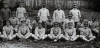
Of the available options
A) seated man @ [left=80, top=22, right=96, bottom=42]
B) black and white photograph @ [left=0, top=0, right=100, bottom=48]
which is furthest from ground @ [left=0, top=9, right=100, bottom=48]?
seated man @ [left=80, top=22, right=96, bottom=42]

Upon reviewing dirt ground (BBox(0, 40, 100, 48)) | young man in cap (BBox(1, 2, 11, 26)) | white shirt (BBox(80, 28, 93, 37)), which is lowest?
dirt ground (BBox(0, 40, 100, 48))

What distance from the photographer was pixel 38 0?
51.2 feet

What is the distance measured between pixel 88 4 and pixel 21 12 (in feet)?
16.9

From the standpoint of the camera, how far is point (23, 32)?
1180 centimetres

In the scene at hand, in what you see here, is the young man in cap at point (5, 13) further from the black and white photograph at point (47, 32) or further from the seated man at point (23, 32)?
the seated man at point (23, 32)

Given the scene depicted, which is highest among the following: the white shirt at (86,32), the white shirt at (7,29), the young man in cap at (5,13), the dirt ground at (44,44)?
the young man in cap at (5,13)

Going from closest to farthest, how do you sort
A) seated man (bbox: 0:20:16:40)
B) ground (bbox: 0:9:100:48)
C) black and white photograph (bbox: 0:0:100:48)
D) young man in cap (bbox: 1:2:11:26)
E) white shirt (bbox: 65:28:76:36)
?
ground (bbox: 0:9:100:48)
black and white photograph (bbox: 0:0:100:48)
seated man (bbox: 0:20:16:40)
white shirt (bbox: 65:28:76:36)
young man in cap (bbox: 1:2:11:26)

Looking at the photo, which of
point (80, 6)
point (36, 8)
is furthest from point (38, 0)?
point (80, 6)

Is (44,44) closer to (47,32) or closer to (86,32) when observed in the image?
(47,32)

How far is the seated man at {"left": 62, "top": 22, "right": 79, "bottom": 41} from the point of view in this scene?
11432mm

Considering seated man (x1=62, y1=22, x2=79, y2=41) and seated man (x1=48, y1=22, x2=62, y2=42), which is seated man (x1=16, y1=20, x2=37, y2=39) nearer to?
seated man (x1=48, y1=22, x2=62, y2=42)

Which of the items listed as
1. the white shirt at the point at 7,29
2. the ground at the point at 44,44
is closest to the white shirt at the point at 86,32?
the ground at the point at 44,44

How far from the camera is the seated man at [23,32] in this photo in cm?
1153

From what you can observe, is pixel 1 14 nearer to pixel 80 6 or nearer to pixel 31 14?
pixel 31 14
